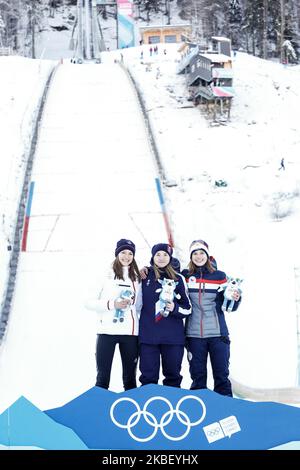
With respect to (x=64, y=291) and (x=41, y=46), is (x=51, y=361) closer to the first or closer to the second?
(x=64, y=291)

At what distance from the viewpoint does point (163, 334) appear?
5859mm

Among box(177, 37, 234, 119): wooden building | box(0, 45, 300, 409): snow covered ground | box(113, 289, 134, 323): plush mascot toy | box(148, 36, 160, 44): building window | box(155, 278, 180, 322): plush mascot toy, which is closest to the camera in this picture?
box(155, 278, 180, 322): plush mascot toy

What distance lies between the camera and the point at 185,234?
12.0m

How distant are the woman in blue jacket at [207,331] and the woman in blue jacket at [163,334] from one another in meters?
0.15

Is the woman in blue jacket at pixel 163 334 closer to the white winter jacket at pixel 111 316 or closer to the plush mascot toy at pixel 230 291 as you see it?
the white winter jacket at pixel 111 316

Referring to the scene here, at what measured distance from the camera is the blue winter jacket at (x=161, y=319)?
5859mm

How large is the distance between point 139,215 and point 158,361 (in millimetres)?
7313

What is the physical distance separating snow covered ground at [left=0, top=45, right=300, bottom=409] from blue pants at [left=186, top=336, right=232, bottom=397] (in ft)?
4.48

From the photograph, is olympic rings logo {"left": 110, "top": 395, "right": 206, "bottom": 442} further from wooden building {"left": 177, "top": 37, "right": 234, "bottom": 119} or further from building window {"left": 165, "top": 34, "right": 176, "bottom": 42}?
building window {"left": 165, "top": 34, "right": 176, "bottom": 42}

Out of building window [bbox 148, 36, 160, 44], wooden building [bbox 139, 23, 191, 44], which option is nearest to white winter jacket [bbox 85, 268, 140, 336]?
wooden building [bbox 139, 23, 191, 44]

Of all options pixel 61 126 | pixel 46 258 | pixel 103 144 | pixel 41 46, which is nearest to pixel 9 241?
pixel 46 258

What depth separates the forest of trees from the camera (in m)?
48.3

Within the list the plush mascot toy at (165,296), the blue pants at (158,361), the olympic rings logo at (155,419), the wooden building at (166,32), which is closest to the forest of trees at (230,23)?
the wooden building at (166,32)

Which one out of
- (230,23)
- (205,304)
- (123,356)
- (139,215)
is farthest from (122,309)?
(230,23)
